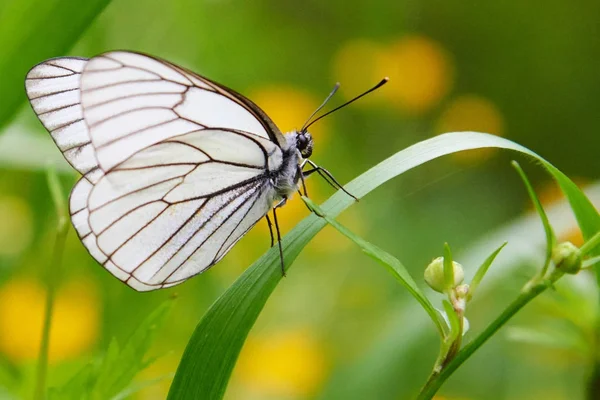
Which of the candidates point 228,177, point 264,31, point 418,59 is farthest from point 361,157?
point 228,177

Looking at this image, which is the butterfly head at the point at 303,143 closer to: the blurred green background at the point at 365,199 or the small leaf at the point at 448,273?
the blurred green background at the point at 365,199

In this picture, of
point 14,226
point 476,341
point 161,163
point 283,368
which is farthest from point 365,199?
point 476,341

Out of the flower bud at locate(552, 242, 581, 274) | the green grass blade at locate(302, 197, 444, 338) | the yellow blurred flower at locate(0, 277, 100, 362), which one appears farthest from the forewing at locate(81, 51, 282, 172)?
the yellow blurred flower at locate(0, 277, 100, 362)

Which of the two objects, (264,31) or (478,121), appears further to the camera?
(264,31)

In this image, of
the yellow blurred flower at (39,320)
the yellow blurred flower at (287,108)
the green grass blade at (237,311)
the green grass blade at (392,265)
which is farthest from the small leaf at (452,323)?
the yellow blurred flower at (287,108)

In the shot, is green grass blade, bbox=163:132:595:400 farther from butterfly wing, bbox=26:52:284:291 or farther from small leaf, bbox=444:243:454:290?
butterfly wing, bbox=26:52:284:291

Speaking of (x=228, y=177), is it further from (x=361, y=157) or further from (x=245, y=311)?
(x=361, y=157)
